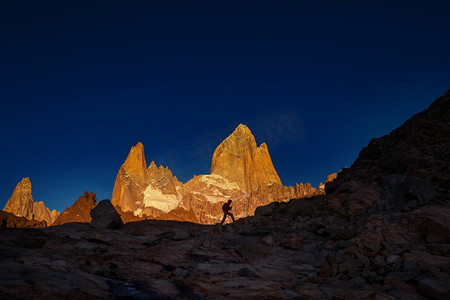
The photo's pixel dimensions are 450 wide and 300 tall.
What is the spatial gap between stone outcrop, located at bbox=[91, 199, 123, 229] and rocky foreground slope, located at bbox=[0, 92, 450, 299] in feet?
0.64

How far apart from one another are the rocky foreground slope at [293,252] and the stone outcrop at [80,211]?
99476mm

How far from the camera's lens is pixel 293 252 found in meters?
12.9

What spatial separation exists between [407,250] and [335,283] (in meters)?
4.12

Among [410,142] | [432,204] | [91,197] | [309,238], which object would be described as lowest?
[309,238]

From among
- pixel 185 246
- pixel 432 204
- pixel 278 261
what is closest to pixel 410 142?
pixel 432 204

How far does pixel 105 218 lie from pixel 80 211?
105435 millimetres

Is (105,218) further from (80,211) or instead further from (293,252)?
(80,211)

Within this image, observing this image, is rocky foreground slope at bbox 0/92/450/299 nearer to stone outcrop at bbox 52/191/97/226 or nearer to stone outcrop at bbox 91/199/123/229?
stone outcrop at bbox 91/199/123/229

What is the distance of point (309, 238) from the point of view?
559 inches

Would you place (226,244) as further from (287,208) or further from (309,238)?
(287,208)

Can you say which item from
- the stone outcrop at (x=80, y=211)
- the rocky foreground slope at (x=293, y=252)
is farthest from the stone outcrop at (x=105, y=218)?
the stone outcrop at (x=80, y=211)

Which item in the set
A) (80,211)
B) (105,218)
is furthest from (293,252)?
(80,211)

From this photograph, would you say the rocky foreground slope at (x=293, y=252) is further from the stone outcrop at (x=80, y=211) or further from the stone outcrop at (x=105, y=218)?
the stone outcrop at (x=80, y=211)

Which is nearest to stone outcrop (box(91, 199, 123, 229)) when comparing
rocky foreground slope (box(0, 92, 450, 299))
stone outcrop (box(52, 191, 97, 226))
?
rocky foreground slope (box(0, 92, 450, 299))
